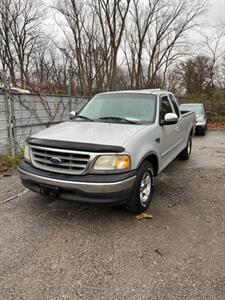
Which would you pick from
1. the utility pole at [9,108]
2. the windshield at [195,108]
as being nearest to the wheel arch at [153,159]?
the utility pole at [9,108]

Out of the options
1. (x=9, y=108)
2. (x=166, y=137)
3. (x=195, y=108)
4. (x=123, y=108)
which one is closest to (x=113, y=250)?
(x=166, y=137)

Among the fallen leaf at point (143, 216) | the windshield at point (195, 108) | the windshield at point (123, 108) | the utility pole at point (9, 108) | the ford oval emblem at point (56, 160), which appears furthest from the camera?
the windshield at point (195, 108)

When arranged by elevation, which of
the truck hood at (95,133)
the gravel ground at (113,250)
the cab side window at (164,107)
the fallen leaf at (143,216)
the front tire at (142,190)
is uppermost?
the cab side window at (164,107)

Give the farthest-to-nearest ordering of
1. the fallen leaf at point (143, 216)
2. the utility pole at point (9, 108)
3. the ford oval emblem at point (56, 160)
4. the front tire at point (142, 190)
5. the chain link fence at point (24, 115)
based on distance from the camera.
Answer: the chain link fence at point (24, 115) < the utility pole at point (9, 108) < the fallen leaf at point (143, 216) < the front tire at point (142, 190) < the ford oval emblem at point (56, 160)

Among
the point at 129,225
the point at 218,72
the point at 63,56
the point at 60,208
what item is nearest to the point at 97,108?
the point at 60,208

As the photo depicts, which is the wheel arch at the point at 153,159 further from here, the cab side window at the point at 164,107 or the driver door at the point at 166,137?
the cab side window at the point at 164,107

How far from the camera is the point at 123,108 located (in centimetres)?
444

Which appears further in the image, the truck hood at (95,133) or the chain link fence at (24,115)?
the chain link fence at (24,115)

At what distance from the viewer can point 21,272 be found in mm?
2506

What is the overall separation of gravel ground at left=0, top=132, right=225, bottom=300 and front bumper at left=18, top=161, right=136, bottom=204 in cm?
49

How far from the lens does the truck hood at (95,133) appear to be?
3.19m

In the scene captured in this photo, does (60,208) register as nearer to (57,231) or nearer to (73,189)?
(57,231)

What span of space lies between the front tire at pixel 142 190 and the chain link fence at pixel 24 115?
4.16 metres

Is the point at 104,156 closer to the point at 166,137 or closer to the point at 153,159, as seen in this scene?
the point at 153,159
